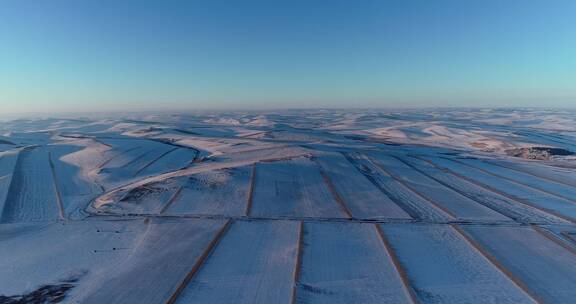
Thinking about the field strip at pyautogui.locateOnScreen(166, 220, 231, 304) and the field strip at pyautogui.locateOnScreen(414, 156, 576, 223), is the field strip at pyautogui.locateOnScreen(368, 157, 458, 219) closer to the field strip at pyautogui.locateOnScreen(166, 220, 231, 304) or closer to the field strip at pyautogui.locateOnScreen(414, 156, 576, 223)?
the field strip at pyautogui.locateOnScreen(414, 156, 576, 223)

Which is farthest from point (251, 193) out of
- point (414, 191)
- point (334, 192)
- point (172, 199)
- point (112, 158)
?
point (112, 158)

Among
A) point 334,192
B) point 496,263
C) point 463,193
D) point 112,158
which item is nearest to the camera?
point 496,263

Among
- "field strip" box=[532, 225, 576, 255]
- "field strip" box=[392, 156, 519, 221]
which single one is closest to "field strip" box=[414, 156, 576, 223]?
"field strip" box=[392, 156, 519, 221]

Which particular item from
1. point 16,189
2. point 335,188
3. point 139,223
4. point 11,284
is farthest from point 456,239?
point 16,189

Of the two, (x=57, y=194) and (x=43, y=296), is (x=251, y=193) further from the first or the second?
(x=57, y=194)

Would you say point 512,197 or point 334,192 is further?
point 334,192

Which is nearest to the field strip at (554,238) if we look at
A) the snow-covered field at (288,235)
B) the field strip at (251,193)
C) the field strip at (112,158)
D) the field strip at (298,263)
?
the snow-covered field at (288,235)
